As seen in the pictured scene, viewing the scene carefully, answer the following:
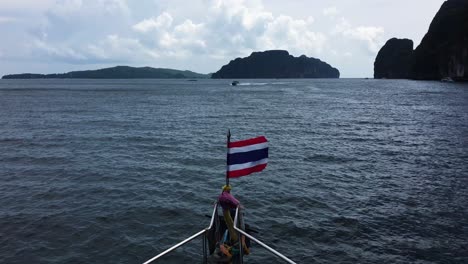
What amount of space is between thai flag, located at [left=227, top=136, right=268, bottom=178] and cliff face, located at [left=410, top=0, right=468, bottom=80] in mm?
178852

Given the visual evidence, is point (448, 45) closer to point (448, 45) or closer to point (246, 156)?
point (448, 45)

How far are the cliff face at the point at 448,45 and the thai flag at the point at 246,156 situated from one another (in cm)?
17885

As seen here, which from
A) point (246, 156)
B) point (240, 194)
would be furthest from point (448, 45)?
point (246, 156)

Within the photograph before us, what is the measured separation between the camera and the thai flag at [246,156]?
1236cm

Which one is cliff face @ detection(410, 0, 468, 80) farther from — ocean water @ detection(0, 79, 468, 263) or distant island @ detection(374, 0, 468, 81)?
ocean water @ detection(0, 79, 468, 263)

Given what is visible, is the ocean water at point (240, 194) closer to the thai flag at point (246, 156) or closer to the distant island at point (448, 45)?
the thai flag at point (246, 156)

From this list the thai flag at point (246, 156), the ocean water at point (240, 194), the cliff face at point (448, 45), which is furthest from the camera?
the cliff face at point (448, 45)

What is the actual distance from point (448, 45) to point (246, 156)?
197m

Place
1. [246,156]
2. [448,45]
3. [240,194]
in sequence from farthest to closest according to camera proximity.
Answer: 1. [448,45]
2. [240,194]
3. [246,156]

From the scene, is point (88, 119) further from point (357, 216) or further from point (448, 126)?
point (448, 126)

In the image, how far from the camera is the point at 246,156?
12617 millimetres

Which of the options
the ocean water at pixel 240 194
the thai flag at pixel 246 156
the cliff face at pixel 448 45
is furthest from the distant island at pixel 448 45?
the thai flag at pixel 246 156

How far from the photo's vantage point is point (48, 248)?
18.2 m

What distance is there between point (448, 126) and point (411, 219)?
128 feet
